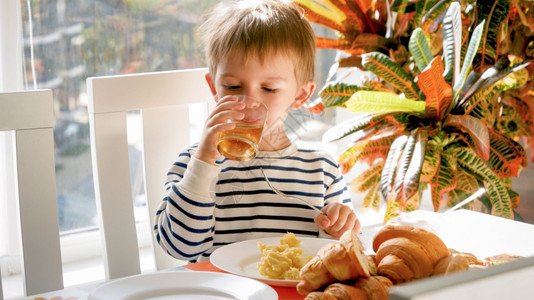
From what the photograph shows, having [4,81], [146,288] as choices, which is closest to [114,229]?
[146,288]

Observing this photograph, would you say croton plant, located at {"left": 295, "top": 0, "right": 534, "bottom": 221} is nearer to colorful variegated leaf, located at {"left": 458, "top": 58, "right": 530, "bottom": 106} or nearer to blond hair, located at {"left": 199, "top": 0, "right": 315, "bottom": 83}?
colorful variegated leaf, located at {"left": 458, "top": 58, "right": 530, "bottom": 106}

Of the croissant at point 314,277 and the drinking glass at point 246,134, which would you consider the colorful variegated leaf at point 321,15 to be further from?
the croissant at point 314,277

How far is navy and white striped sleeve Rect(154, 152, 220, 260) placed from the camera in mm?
1205

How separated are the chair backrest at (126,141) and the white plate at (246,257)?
38 centimetres

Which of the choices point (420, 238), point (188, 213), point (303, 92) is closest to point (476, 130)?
point (303, 92)

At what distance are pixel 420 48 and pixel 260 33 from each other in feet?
2.66

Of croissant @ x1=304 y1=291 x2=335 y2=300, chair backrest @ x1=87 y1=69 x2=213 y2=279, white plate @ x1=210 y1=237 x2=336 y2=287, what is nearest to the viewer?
croissant @ x1=304 y1=291 x2=335 y2=300

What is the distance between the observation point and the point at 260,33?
1.33m

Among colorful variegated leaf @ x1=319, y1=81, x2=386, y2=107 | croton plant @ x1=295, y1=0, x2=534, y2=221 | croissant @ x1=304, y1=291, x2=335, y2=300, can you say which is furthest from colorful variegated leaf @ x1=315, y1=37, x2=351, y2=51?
croissant @ x1=304, y1=291, x2=335, y2=300

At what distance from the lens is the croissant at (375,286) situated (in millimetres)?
651

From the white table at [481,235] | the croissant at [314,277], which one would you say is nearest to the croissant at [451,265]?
the croissant at [314,277]

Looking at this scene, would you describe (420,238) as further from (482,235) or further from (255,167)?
(255,167)

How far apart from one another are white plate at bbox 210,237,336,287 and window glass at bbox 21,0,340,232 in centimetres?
182

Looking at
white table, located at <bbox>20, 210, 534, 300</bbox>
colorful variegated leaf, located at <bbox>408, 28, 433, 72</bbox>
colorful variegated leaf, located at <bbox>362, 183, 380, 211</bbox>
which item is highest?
colorful variegated leaf, located at <bbox>408, 28, 433, 72</bbox>
